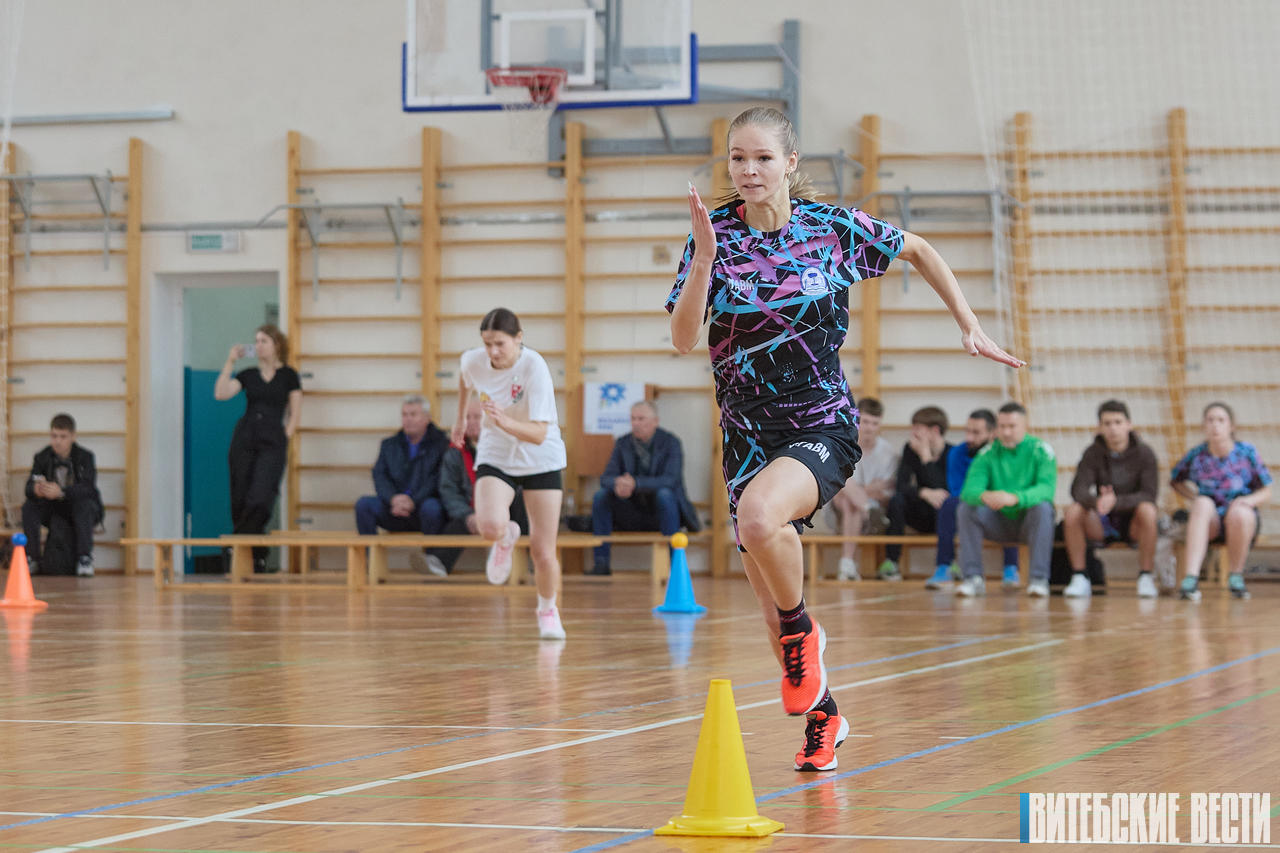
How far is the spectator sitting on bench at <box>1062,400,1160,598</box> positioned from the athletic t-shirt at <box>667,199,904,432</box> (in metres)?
6.39

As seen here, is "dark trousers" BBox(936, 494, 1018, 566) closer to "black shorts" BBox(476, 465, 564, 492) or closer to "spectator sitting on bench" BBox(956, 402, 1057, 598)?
"spectator sitting on bench" BBox(956, 402, 1057, 598)

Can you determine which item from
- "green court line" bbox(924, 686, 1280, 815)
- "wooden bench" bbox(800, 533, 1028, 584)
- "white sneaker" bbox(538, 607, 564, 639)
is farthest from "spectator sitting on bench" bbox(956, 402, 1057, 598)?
"green court line" bbox(924, 686, 1280, 815)

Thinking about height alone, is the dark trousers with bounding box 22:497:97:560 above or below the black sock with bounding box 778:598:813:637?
below

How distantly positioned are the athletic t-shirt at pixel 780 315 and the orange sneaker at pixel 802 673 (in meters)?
0.46

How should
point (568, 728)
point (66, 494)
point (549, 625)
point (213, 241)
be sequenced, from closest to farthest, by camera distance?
point (568, 728) → point (549, 625) → point (66, 494) → point (213, 241)

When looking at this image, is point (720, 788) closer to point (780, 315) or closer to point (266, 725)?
point (780, 315)

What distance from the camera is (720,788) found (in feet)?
8.22

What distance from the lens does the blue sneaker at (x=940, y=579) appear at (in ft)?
33.4

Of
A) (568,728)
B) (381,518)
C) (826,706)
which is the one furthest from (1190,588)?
(826,706)

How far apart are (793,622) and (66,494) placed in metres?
10.1

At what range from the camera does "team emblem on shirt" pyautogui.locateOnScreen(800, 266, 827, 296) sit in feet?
10.4

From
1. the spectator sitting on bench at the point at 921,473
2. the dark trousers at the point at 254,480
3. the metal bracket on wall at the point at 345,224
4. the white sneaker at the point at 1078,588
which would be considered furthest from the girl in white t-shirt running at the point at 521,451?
the metal bracket on wall at the point at 345,224

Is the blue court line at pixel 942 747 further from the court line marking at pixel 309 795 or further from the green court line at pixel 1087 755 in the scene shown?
the court line marking at pixel 309 795

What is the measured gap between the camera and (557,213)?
12172 mm
